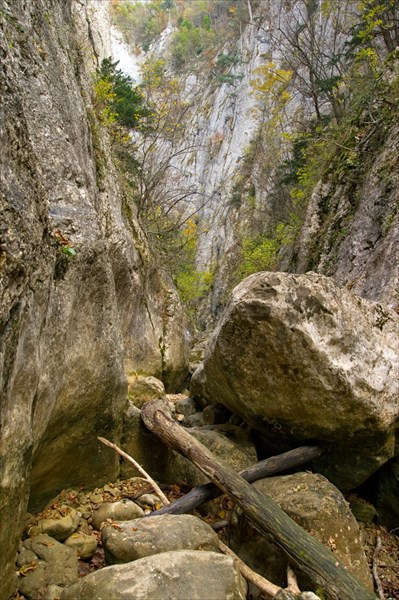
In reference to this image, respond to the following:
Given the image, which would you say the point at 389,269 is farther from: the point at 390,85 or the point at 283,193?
the point at 283,193

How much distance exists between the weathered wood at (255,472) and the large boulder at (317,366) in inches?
8.7

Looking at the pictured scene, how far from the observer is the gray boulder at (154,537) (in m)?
3.06

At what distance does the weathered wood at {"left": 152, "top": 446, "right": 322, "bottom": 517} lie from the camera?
4.19 m

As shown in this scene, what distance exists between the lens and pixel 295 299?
15.1 ft

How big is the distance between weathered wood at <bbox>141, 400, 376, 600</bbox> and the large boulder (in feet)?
3.66

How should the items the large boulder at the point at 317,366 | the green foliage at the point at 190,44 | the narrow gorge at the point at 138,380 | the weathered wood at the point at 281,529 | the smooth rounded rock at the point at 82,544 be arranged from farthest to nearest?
1. the green foliage at the point at 190,44
2. the large boulder at the point at 317,366
3. the smooth rounded rock at the point at 82,544
4. the weathered wood at the point at 281,529
5. the narrow gorge at the point at 138,380

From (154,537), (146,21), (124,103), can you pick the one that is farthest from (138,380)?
(146,21)

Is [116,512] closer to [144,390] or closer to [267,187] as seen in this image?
[144,390]

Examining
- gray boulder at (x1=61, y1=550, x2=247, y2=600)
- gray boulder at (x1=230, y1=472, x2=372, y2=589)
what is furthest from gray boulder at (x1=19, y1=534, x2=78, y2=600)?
gray boulder at (x1=230, y1=472, x2=372, y2=589)

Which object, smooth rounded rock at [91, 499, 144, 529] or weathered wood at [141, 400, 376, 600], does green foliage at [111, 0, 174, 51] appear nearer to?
weathered wood at [141, 400, 376, 600]

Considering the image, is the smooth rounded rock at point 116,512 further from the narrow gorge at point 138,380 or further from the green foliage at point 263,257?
the green foliage at point 263,257

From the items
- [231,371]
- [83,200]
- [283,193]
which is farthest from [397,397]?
[283,193]

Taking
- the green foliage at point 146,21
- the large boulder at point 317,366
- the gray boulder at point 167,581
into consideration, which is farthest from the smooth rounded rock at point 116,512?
the green foliage at point 146,21

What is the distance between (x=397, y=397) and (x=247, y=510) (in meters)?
2.34
